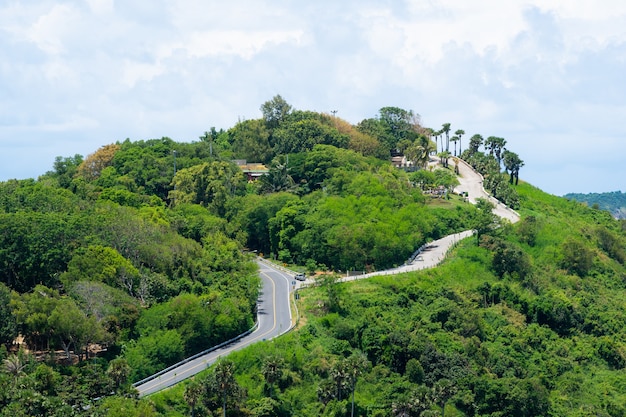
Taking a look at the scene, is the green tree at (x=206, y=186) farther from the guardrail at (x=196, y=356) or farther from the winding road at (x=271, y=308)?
the guardrail at (x=196, y=356)

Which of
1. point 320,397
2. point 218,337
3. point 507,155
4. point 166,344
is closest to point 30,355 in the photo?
point 166,344

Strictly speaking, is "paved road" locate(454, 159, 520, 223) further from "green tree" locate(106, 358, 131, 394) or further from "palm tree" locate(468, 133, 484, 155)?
"green tree" locate(106, 358, 131, 394)

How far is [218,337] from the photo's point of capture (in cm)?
6475

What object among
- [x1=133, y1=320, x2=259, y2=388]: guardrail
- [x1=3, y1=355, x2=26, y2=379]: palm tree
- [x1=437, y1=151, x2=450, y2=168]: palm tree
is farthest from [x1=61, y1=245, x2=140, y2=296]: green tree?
[x1=437, y1=151, x2=450, y2=168]: palm tree

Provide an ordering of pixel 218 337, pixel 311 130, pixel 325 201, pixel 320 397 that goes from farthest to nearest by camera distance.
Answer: pixel 311 130 → pixel 325 201 → pixel 218 337 → pixel 320 397

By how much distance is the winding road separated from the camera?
58000 millimetres

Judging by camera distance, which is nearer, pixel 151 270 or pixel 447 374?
pixel 447 374

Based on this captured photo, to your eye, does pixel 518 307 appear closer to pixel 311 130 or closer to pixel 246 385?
pixel 246 385

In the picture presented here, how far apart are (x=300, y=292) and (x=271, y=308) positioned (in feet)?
14.8

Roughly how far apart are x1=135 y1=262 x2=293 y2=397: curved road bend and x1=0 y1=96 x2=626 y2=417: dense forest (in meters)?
1.26

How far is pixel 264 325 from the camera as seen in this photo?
68812 millimetres

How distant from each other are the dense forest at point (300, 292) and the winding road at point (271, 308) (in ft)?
3.74

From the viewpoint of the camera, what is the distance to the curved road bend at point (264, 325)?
5729 cm

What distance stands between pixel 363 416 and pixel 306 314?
14.5 metres
